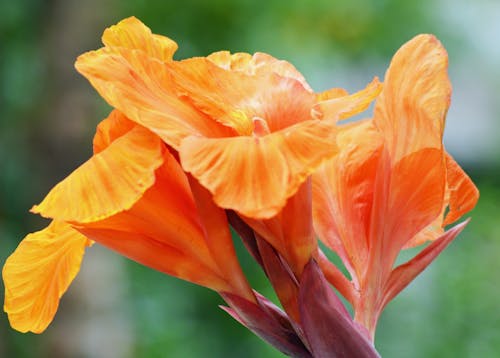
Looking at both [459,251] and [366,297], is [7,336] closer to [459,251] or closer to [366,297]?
[459,251]

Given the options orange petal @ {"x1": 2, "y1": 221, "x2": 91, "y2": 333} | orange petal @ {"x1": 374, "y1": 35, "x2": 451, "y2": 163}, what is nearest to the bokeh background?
orange petal @ {"x1": 2, "y1": 221, "x2": 91, "y2": 333}

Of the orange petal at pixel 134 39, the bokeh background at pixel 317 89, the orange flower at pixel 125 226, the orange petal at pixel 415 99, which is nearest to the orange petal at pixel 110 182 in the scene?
the orange flower at pixel 125 226

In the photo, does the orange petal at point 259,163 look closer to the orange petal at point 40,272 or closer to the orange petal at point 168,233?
the orange petal at point 168,233

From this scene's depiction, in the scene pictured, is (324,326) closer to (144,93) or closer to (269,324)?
(269,324)

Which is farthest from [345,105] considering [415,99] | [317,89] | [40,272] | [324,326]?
[317,89]

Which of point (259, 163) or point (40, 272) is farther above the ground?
point (259, 163)

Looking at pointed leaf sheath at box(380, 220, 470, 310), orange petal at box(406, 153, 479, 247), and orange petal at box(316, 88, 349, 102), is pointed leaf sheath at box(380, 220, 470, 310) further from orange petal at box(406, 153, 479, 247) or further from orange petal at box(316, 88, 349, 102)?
orange petal at box(316, 88, 349, 102)

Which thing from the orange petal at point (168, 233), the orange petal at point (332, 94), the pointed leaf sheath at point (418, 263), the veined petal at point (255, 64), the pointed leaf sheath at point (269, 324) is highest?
the veined petal at point (255, 64)
